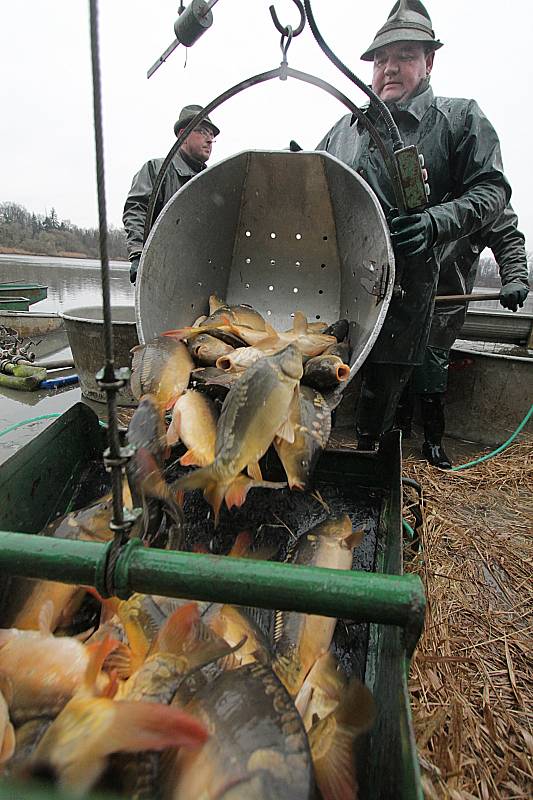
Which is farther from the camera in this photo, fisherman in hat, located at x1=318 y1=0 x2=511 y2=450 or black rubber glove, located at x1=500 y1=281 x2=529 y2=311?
black rubber glove, located at x1=500 y1=281 x2=529 y2=311

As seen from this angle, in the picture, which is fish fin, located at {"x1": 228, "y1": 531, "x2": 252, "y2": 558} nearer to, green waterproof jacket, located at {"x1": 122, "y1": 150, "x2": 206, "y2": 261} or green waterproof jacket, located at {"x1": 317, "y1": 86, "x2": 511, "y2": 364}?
green waterproof jacket, located at {"x1": 317, "y1": 86, "x2": 511, "y2": 364}

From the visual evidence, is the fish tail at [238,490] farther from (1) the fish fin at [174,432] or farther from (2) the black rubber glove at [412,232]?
(2) the black rubber glove at [412,232]

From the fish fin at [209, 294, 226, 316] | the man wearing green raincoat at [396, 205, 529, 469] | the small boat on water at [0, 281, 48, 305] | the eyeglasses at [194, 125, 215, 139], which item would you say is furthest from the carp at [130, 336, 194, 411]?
the small boat on water at [0, 281, 48, 305]

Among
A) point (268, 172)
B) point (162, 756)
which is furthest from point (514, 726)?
point (268, 172)

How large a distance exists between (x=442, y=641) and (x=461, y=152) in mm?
2864

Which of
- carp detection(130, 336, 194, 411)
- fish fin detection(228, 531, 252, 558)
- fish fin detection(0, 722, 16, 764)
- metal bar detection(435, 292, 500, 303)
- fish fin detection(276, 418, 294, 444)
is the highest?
metal bar detection(435, 292, 500, 303)

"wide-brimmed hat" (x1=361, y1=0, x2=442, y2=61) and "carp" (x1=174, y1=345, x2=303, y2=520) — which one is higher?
"wide-brimmed hat" (x1=361, y1=0, x2=442, y2=61)

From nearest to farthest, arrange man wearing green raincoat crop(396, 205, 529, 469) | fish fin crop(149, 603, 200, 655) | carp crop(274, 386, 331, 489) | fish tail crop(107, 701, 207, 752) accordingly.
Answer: fish tail crop(107, 701, 207, 752), fish fin crop(149, 603, 200, 655), carp crop(274, 386, 331, 489), man wearing green raincoat crop(396, 205, 529, 469)

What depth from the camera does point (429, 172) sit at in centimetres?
313

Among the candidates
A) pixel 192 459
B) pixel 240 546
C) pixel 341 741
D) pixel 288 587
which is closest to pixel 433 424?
pixel 240 546

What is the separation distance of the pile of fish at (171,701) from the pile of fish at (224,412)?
0.35m

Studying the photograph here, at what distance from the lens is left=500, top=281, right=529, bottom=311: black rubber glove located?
3314mm

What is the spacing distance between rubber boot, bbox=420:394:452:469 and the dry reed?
0.40 metres

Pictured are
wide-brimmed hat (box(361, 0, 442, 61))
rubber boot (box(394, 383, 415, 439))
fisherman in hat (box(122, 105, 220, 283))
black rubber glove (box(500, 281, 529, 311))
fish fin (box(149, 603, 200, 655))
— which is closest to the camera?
fish fin (box(149, 603, 200, 655))
